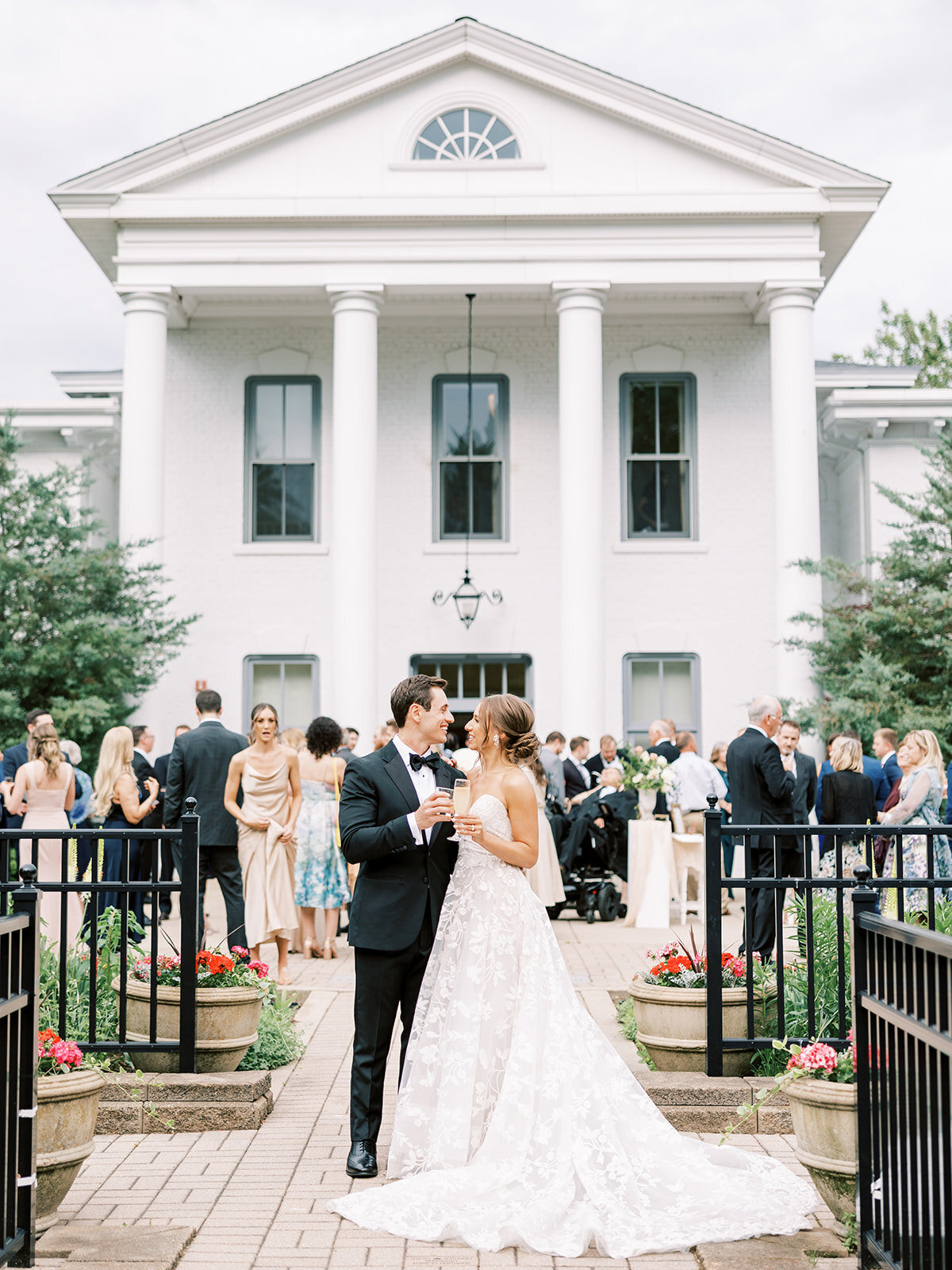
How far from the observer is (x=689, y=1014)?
21.9 ft

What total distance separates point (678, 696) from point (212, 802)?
38.3ft

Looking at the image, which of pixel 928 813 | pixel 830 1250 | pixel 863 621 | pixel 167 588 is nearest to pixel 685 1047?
pixel 830 1250

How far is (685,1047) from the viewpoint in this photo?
666 centimetres

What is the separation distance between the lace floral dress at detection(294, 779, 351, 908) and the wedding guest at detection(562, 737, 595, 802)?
4591mm

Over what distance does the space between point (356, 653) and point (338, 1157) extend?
1249 centimetres

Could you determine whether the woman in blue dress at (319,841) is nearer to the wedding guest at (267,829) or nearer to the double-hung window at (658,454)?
the wedding guest at (267,829)

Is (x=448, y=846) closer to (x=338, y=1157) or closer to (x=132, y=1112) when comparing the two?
(x=338, y=1157)

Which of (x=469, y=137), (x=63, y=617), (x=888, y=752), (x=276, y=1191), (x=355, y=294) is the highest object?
(x=469, y=137)

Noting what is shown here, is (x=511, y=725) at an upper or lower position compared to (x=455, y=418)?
lower

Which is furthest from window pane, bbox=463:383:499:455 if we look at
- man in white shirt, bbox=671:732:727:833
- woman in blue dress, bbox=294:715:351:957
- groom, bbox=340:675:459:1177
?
groom, bbox=340:675:459:1177

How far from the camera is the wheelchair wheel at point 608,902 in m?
14.5

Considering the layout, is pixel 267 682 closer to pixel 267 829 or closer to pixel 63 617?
pixel 63 617

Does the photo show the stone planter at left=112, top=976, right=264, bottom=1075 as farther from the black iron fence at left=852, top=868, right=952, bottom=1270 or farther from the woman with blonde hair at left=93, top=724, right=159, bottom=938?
the woman with blonde hair at left=93, top=724, right=159, bottom=938

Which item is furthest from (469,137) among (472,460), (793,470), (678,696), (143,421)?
(678,696)
